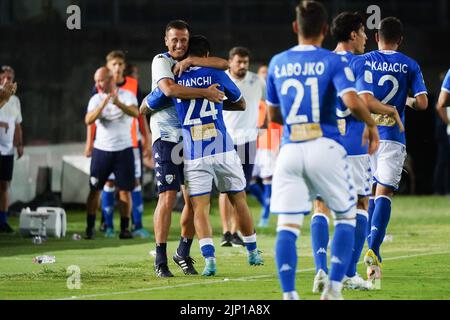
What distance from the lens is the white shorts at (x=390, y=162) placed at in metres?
11.2

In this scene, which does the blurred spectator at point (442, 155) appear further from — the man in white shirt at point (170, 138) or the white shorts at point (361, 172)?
the white shorts at point (361, 172)

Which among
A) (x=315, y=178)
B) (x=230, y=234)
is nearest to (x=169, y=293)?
(x=315, y=178)

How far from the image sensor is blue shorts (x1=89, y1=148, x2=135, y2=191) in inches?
637

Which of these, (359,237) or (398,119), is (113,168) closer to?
(398,119)

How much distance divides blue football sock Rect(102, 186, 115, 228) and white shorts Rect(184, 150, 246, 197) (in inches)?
229

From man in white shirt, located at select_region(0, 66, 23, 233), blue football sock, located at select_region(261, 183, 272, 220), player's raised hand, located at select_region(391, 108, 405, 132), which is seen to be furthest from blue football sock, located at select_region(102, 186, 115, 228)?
player's raised hand, located at select_region(391, 108, 405, 132)

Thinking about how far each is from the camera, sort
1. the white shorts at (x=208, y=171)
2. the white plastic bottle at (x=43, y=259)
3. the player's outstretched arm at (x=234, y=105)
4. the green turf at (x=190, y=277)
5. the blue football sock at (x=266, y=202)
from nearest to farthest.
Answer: the green turf at (x=190, y=277), the white shorts at (x=208, y=171), the player's outstretched arm at (x=234, y=105), the white plastic bottle at (x=43, y=259), the blue football sock at (x=266, y=202)

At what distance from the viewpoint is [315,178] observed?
845 centimetres

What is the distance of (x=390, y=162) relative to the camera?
11.3 metres

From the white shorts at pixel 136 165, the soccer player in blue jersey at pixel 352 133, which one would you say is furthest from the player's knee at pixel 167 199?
the white shorts at pixel 136 165

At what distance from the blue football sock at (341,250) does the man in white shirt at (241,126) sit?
6369 mm

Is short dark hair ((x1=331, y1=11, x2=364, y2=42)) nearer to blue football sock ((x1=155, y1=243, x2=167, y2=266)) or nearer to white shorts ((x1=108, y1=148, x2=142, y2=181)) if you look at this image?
blue football sock ((x1=155, y1=243, x2=167, y2=266))

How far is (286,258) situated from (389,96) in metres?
3.24

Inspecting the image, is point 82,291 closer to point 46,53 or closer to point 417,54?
point 46,53
